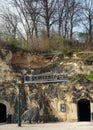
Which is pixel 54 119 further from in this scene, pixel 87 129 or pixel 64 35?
pixel 64 35

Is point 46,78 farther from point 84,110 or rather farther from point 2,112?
point 2,112

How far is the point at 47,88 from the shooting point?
31.5m

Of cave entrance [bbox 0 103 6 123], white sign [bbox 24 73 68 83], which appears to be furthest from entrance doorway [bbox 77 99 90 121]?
cave entrance [bbox 0 103 6 123]

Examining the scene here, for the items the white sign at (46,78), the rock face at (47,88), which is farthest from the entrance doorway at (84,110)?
the white sign at (46,78)

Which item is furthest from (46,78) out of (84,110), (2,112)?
(2,112)

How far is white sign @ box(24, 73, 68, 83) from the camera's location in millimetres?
31266

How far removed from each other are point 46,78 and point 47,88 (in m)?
0.82

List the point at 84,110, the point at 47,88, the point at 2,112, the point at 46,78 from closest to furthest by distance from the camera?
1. the point at 47,88
2. the point at 46,78
3. the point at 84,110
4. the point at 2,112

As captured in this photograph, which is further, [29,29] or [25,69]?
[29,29]

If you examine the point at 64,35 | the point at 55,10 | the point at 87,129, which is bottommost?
the point at 87,129

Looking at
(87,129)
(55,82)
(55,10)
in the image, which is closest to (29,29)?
(55,10)

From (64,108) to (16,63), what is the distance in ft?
18.3

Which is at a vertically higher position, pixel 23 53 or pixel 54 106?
pixel 23 53

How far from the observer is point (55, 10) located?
39188 mm
